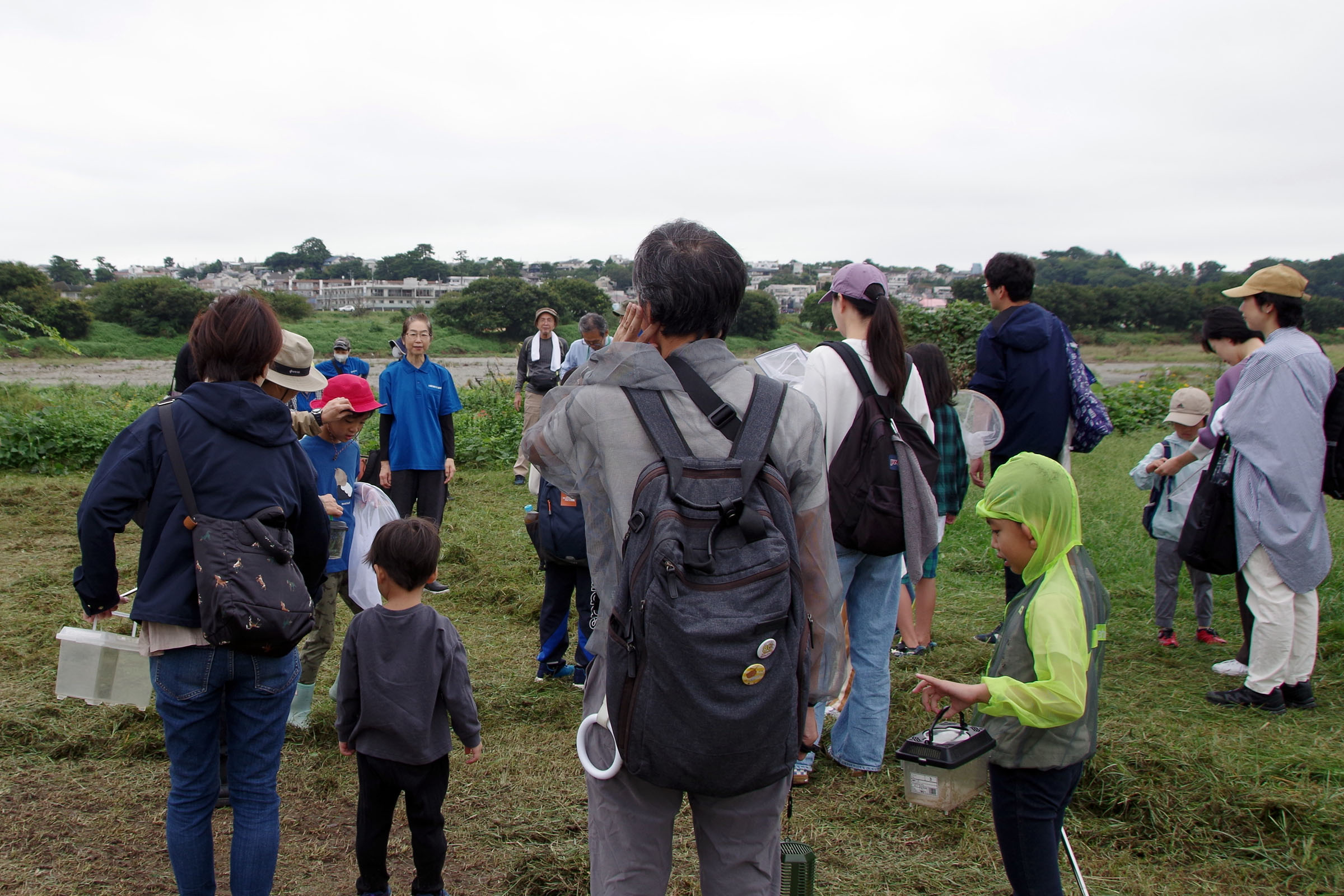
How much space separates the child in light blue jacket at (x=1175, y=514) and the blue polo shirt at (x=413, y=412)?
14.4ft

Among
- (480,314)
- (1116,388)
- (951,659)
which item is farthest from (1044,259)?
(951,659)

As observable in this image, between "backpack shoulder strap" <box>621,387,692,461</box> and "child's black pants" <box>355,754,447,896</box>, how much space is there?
5.25 ft

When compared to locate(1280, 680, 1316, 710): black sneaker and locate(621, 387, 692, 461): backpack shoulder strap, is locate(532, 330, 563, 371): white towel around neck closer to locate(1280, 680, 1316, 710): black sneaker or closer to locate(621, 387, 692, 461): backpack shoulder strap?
locate(1280, 680, 1316, 710): black sneaker

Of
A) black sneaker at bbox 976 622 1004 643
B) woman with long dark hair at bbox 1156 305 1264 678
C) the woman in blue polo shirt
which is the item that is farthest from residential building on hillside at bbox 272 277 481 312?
woman with long dark hair at bbox 1156 305 1264 678

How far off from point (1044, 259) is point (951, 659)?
98.5 metres

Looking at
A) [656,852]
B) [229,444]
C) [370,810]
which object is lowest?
[370,810]

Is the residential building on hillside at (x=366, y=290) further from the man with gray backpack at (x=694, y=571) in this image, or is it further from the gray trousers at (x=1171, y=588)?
the man with gray backpack at (x=694, y=571)

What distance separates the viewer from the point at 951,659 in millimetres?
4980

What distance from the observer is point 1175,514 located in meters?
5.10

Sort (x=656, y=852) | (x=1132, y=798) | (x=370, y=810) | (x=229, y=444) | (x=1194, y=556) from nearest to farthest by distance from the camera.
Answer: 1. (x=656, y=852)
2. (x=229, y=444)
3. (x=370, y=810)
4. (x=1132, y=798)
5. (x=1194, y=556)

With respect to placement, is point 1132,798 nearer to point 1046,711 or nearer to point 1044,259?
point 1046,711

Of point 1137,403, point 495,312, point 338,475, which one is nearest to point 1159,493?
point 338,475

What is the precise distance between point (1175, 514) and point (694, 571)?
4523 mm

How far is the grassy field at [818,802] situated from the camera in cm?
298
